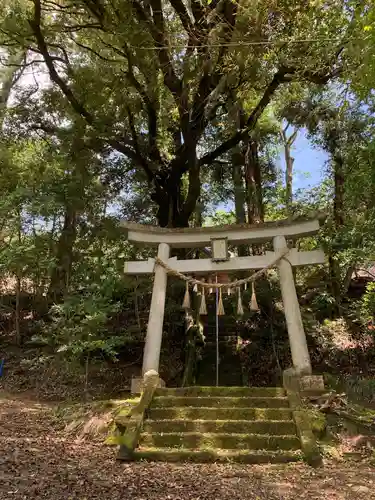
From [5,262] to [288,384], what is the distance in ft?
21.1

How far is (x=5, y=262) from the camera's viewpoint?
9.29 meters

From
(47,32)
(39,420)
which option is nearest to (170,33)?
(47,32)

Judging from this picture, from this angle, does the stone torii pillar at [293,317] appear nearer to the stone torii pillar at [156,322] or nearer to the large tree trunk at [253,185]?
the stone torii pillar at [156,322]

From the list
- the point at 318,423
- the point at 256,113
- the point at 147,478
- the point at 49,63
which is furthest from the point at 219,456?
the point at 49,63

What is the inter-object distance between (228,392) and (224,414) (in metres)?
0.75

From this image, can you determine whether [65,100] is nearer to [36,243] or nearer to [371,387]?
[36,243]

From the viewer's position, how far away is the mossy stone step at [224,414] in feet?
18.3

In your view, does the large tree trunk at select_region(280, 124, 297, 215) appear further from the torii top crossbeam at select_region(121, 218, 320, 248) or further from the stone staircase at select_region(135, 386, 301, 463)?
the stone staircase at select_region(135, 386, 301, 463)

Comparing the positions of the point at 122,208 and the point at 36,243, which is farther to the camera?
the point at 122,208

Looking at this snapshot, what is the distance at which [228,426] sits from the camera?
532 centimetres

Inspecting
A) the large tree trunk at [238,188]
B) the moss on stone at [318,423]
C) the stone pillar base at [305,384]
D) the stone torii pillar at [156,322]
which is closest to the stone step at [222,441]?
the moss on stone at [318,423]

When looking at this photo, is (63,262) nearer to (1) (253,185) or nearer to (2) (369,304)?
(1) (253,185)

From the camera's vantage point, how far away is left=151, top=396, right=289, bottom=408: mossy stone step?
5.96 meters

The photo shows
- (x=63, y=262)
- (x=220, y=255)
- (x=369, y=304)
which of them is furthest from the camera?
(x=63, y=262)
